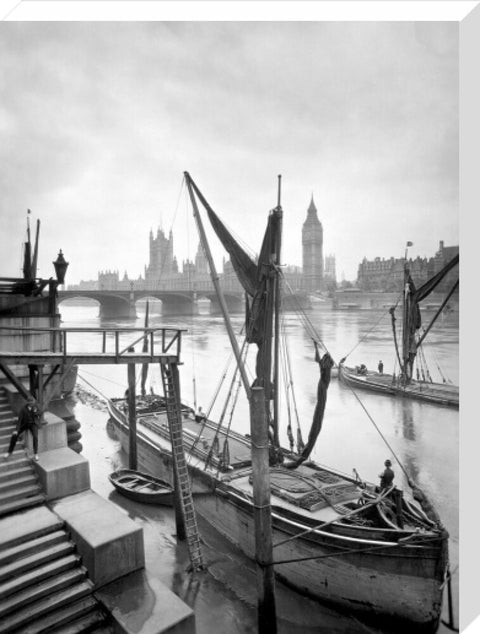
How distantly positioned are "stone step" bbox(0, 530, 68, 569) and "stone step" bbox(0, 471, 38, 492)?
39.4 inches

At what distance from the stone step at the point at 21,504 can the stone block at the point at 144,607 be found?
166cm

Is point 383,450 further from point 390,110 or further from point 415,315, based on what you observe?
point 390,110

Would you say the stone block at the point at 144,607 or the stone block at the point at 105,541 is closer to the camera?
the stone block at the point at 144,607

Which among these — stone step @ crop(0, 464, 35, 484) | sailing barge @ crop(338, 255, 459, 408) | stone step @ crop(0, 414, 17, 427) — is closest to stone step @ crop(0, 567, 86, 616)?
stone step @ crop(0, 464, 35, 484)

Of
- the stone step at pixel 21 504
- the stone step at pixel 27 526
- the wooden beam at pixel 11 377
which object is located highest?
the wooden beam at pixel 11 377

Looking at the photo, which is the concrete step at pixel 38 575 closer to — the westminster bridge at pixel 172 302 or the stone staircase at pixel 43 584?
the stone staircase at pixel 43 584

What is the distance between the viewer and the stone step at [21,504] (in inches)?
222

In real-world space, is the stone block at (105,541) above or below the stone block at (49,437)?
below

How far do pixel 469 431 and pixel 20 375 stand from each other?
8.80 metres

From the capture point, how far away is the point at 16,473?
20.1ft

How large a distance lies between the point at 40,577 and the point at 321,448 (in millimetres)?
10808

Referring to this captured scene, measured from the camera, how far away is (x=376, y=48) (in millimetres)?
5789

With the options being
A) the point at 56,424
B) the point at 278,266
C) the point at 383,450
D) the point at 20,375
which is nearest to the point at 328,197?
the point at 278,266

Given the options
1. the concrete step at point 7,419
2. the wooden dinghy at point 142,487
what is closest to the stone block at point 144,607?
the concrete step at point 7,419
